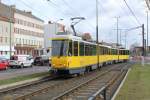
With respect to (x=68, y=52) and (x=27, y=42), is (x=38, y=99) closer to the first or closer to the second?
(x=68, y=52)

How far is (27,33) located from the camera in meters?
125

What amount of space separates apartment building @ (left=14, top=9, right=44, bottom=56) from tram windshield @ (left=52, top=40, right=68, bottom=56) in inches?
3008

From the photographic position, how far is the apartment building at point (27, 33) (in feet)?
375

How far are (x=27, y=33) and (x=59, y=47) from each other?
92.7 meters

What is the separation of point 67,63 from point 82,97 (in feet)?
38.8

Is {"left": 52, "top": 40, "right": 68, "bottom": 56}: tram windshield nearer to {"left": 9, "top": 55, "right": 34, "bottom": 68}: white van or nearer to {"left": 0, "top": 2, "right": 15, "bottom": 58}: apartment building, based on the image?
{"left": 9, "top": 55, "right": 34, "bottom": 68}: white van

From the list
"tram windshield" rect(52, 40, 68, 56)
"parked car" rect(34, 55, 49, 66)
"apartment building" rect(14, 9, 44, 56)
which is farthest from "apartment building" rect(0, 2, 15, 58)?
"tram windshield" rect(52, 40, 68, 56)

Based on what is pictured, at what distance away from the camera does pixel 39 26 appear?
13688 centimetres

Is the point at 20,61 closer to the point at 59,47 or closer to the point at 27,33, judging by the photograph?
the point at 59,47

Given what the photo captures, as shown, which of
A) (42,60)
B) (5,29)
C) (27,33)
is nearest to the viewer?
(42,60)

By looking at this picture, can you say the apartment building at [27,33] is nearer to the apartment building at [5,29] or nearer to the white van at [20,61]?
the apartment building at [5,29]

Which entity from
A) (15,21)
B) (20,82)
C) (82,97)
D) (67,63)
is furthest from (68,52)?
(15,21)

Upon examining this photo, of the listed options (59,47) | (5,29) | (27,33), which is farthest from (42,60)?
(27,33)

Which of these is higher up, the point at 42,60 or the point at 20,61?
the point at 42,60
